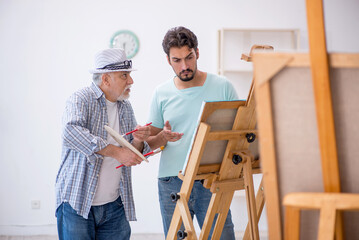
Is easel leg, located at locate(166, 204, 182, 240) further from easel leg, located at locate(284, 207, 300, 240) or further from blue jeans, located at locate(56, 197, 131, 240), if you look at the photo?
easel leg, located at locate(284, 207, 300, 240)

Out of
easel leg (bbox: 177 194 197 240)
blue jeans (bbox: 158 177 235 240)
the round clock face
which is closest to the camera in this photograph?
easel leg (bbox: 177 194 197 240)

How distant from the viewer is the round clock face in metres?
3.89

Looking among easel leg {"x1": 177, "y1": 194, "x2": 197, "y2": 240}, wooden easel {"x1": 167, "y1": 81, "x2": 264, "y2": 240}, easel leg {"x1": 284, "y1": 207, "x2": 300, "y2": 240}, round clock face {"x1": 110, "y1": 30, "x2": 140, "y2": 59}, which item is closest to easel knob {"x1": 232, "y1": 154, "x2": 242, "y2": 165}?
wooden easel {"x1": 167, "y1": 81, "x2": 264, "y2": 240}

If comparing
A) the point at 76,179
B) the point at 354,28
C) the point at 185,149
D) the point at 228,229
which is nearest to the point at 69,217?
the point at 76,179

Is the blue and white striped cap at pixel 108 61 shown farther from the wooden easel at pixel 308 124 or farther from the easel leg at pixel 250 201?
the wooden easel at pixel 308 124

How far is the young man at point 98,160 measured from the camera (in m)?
1.83

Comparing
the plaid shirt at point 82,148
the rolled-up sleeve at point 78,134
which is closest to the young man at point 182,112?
the plaid shirt at point 82,148

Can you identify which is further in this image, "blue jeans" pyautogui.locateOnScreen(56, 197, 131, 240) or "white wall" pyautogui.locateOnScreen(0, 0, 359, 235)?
"white wall" pyautogui.locateOnScreen(0, 0, 359, 235)

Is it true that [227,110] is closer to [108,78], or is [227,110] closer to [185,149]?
[185,149]

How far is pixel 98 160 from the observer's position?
1896 mm

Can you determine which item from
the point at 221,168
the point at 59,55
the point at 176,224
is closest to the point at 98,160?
the point at 176,224

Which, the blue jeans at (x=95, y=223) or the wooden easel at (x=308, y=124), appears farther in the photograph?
the blue jeans at (x=95, y=223)

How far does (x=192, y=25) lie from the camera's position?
388 cm

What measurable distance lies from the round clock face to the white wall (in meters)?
0.06
